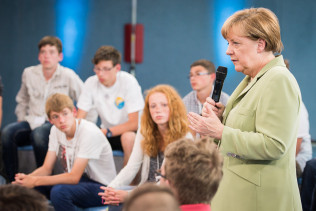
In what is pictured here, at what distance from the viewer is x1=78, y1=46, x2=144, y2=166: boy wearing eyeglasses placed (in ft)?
12.4

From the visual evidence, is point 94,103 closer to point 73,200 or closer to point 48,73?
point 48,73

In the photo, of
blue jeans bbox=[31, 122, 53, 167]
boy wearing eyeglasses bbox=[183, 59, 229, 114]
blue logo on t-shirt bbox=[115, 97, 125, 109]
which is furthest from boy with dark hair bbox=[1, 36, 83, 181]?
boy wearing eyeglasses bbox=[183, 59, 229, 114]

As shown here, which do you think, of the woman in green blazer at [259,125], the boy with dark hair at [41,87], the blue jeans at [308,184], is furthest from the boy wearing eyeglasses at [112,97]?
the woman in green blazer at [259,125]

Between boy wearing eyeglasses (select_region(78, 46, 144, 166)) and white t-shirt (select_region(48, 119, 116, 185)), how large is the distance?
1.87ft

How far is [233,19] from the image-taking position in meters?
1.66

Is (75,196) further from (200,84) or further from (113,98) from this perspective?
(200,84)

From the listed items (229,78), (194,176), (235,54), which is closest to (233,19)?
(235,54)

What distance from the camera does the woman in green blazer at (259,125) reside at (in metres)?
1.55

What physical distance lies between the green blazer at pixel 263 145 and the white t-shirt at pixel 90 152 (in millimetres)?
1495

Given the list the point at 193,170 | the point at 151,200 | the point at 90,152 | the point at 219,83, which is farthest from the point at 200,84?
the point at 151,200

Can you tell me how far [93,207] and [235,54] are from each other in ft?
5.63

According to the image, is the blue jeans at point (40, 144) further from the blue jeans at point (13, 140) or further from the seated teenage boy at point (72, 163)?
the seated teenage boy at point (72, 163)

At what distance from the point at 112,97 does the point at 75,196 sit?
1259 mm

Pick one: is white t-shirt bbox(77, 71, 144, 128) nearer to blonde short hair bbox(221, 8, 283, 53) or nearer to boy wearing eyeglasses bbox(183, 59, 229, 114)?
boy wearing eyeglasses bbox(183, 59, 229, 114)
